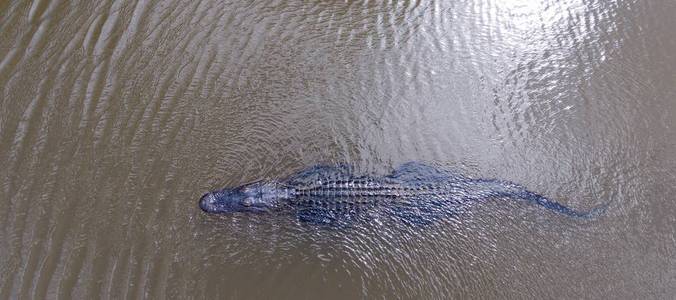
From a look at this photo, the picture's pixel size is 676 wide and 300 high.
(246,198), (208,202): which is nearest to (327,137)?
(246,198)

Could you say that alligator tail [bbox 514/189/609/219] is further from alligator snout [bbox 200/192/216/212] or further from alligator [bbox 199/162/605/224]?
alligator snout [bbox 200/192/216/212]

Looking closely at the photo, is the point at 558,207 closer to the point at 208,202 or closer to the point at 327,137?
the point at 327,137

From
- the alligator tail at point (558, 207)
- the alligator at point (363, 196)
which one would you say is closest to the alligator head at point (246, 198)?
the alligator at point (363, 196)

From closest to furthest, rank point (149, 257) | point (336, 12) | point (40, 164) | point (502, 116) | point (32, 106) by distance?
point (149, 257), point (40, 164), point (32, 106), point (502, 116), point (336, 12)

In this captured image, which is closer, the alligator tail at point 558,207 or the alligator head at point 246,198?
the alligator head at point 246,198

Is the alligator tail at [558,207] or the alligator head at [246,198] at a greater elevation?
the alligator head at [246,198]

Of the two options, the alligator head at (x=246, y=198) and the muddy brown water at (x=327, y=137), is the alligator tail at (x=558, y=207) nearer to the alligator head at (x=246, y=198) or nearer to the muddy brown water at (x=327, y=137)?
the muddy brown water at (x=327, y=137)

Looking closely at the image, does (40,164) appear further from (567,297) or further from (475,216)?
(567,297)

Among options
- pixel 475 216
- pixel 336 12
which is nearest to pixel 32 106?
pixel 336 12
